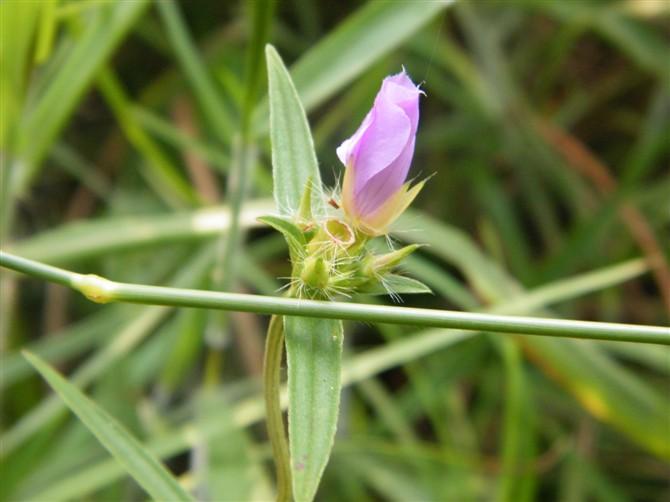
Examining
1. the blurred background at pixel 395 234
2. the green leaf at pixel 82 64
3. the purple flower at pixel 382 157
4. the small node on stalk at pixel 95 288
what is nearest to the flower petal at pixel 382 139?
the purple flower at pixel 382 157

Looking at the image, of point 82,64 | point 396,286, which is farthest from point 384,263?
point 82,64

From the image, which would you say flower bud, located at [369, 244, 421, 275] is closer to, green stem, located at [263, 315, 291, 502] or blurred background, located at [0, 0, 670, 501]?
green stem, located at [263, 315, 291, 502]

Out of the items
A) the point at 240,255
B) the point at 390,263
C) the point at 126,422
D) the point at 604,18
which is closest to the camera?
the point at 390,263

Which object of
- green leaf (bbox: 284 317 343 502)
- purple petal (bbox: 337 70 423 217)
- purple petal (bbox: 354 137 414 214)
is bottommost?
green leaf (bbox: 284 317 343 502)

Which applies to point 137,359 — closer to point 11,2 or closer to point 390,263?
point 11,2

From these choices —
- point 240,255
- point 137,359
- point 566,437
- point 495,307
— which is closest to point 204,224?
point 240,255

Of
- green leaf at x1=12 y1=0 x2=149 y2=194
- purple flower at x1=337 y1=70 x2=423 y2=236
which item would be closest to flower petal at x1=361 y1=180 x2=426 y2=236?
purple flower at x1=337 y1=70 x2=423 y2=236

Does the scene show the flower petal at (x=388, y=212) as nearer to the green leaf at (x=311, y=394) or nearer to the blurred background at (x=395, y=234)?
the green leaf at (x=311, y=394)
